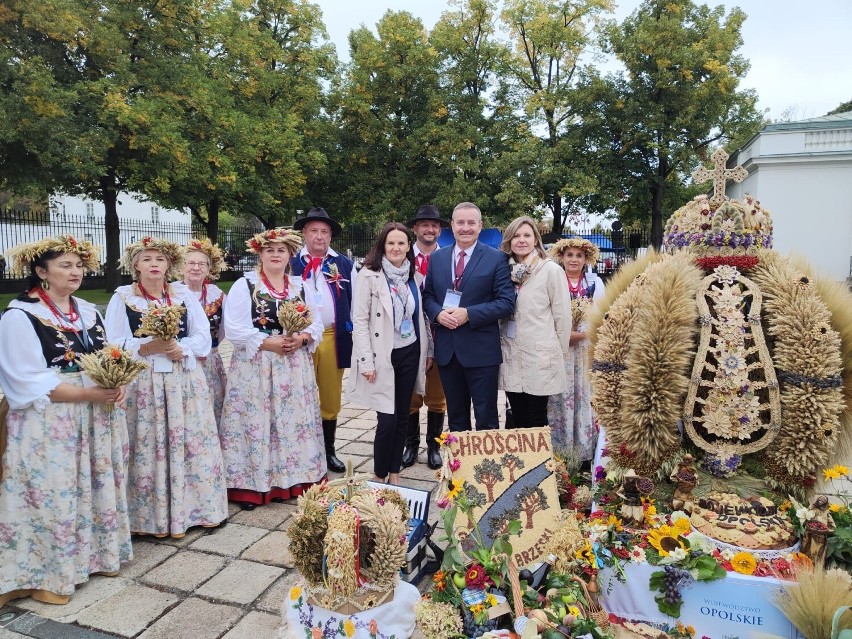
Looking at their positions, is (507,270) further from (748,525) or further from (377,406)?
(748,525)

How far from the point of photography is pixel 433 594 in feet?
8.05

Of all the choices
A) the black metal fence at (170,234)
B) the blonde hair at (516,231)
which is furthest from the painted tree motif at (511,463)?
the black metal fence at (170,234)

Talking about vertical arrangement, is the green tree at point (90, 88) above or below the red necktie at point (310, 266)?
above

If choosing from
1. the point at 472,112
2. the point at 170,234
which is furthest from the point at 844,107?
the point at 170,234

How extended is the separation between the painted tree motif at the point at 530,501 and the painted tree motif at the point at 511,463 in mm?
105

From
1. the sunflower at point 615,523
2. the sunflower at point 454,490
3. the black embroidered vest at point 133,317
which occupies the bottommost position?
the sunflower at point 615,523

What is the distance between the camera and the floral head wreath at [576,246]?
4938mm

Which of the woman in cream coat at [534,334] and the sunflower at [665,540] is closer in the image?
the sunflower at [665,540]

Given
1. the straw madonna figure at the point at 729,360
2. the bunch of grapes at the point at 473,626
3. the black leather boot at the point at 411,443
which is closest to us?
the bunch of grapes at the point at 473,626

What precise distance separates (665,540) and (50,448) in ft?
9.97

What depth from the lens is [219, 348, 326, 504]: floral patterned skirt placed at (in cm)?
408

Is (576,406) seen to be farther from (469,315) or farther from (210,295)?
(210,295)

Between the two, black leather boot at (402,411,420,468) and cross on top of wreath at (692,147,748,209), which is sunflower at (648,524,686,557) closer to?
cross on top of wreath at (692,147,748,209)

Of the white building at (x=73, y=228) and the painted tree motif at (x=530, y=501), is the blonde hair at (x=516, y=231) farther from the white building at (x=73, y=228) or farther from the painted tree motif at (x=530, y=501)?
the white building at (x=73, y=228)
